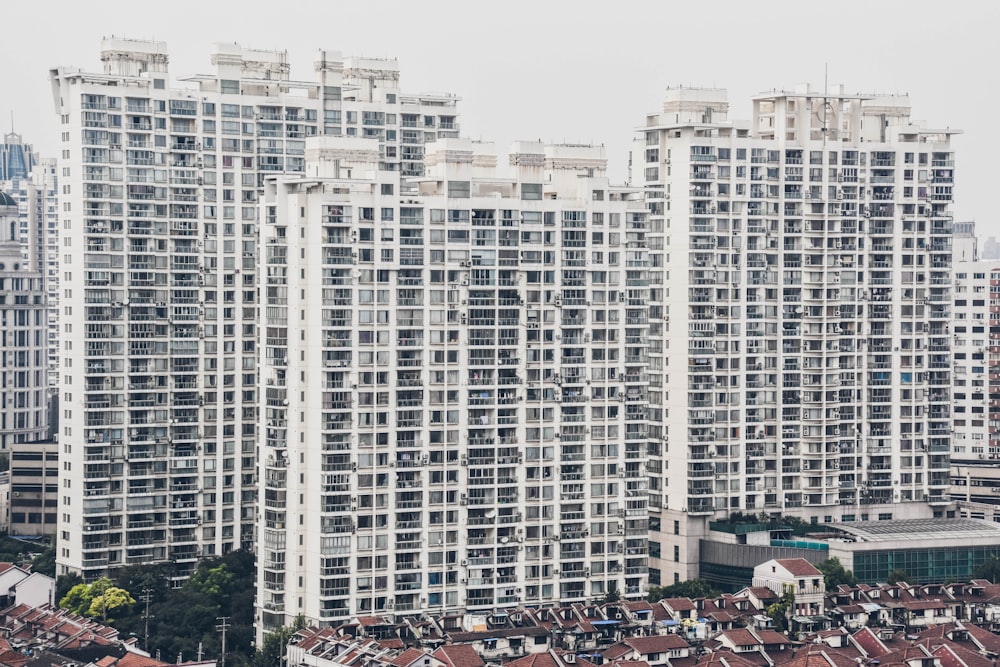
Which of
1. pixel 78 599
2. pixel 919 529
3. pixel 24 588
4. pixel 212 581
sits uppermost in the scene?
pixel 919 529

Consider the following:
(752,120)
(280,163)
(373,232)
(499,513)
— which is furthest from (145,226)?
(752,120)

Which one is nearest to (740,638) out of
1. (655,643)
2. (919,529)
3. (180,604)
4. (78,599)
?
(655,643)

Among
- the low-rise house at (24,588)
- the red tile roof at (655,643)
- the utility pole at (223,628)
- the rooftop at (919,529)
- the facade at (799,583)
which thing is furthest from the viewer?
the rooftop at (919,529)

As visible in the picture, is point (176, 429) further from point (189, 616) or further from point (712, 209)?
point (712, 209)

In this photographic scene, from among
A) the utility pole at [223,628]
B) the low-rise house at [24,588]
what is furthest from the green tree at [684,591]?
the low-rise house at [24,588]

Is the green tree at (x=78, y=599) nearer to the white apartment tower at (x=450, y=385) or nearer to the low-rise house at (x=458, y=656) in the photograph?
the white apartment tower at (x=450, y=385)

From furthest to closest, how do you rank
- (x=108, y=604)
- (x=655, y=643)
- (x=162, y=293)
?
(x=162, y=293) → (x=108, y=604) → (x=655, y=643)

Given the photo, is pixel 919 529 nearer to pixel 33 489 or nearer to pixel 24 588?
pixel 24 588
